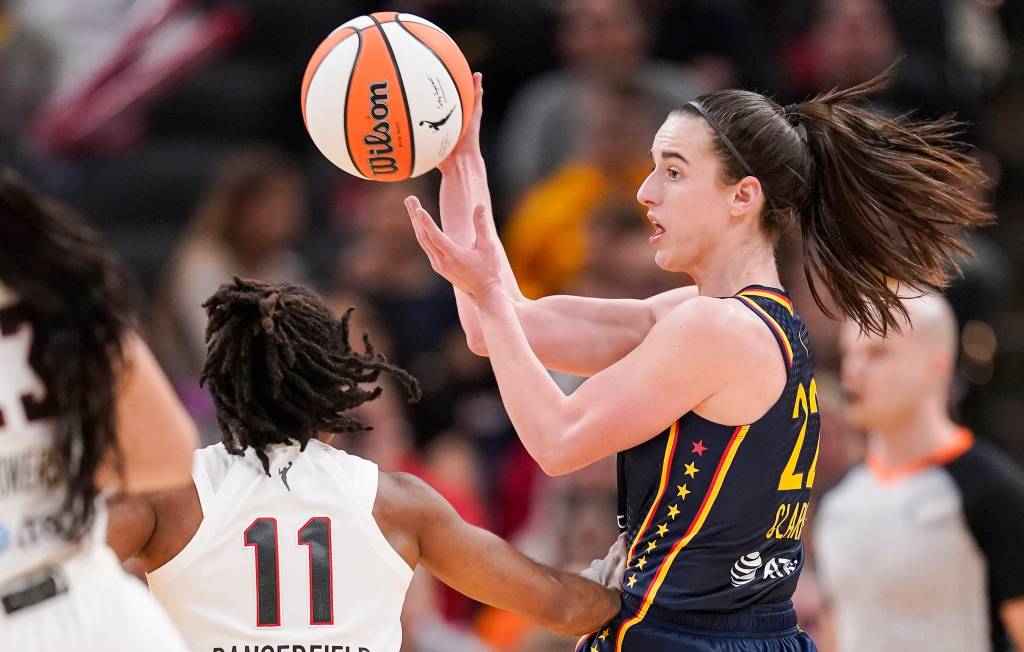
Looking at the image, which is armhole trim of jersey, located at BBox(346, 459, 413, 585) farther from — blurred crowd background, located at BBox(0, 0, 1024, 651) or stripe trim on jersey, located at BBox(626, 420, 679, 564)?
blurred crowd background, located at BBox(0, 0, 1024, 651)

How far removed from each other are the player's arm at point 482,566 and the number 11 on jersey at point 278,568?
0.17m

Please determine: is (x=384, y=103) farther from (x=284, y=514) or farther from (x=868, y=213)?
(x=868, y=213)

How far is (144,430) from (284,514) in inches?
20.4

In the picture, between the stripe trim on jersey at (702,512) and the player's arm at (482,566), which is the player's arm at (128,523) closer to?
the player's arm at (482,566)

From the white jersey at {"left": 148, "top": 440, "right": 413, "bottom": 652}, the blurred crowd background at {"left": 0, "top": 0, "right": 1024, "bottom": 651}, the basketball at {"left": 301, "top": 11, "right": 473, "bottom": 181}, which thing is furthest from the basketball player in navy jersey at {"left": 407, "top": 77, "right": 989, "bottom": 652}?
the blurred crowd background at {"left": 0, "top": 0, "right": 1024, "bottom": 651}

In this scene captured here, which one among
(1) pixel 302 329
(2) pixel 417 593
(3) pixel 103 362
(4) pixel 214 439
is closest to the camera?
(3) pixel 103 362

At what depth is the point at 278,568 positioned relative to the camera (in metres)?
3.56

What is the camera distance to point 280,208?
27.7ft

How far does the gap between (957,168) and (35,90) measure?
659 cm

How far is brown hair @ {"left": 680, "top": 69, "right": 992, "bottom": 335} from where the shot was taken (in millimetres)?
4016

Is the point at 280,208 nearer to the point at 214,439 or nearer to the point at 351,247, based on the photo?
the point at 351,247

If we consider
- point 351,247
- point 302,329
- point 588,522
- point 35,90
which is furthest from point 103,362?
point 35,90

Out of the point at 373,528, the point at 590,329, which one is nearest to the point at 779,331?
the point at 590,329

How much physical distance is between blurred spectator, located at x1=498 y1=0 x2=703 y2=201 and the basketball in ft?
12.8
